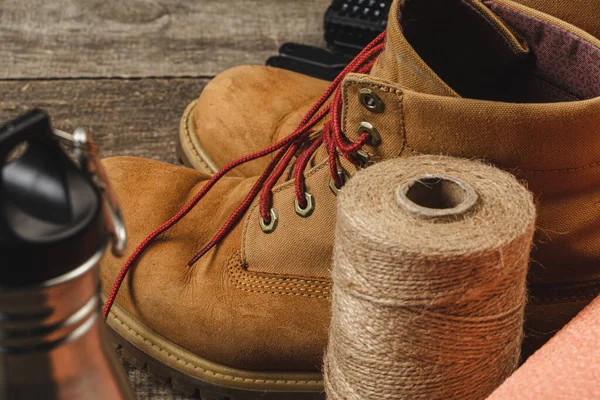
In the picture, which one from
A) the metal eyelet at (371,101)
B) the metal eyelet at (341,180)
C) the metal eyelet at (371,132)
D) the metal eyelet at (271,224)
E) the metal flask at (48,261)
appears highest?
the metal flask at (48,261)

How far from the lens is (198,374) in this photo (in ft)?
2.49

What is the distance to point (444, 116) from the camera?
56 cm

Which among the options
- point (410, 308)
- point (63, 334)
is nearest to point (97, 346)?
point (63, 334)

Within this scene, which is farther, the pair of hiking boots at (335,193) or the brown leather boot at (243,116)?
the brown leather boot at (243,116)

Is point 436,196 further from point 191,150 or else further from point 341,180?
point 191,150

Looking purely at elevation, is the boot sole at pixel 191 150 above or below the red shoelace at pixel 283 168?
below

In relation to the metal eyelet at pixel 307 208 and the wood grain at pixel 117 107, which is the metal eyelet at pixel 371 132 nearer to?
the metal eyelet at pixel 307 208

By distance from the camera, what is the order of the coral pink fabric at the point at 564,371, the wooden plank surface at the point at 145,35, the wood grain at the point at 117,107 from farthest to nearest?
the wooden plank surface at the point at 145,35, the wood grain at the point at 117,107, the coral pink fabric at the point at 564,371

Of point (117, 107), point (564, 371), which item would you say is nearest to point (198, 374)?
point (564, 371)

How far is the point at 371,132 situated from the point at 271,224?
159mm

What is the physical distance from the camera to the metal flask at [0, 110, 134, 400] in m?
0.29

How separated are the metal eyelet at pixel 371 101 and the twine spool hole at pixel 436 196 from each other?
0.07m

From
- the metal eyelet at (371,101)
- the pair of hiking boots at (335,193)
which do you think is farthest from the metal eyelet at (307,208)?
the metal eyelet at (371,101)

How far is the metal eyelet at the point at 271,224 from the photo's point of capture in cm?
73
